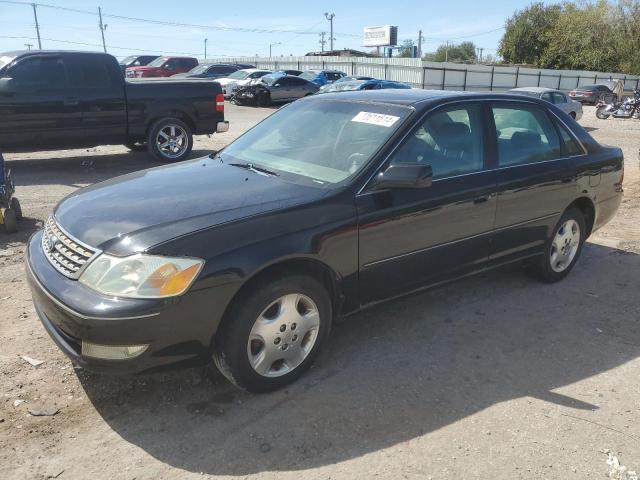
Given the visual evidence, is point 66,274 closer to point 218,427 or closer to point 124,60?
point 218,427

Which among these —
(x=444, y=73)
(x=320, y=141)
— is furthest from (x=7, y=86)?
(x=444, y=73)

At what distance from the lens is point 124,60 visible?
3422 centimetres

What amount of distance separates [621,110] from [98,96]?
2219 cm

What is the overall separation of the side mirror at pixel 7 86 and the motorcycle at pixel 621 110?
23033mm

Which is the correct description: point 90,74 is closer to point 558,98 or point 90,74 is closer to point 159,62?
point 558,98

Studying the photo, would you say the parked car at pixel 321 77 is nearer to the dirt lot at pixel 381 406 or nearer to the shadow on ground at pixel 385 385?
the shadow on ground at pixel 385 385

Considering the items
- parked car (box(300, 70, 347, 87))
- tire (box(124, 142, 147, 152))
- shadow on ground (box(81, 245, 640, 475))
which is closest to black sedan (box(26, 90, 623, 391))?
shadow on ground (box(81, 245, 640, 475))

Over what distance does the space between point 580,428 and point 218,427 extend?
1922 millimetres

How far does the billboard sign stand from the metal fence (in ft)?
76.6

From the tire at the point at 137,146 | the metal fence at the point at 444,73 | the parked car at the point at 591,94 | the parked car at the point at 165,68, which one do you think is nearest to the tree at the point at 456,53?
the metal fence at the point at 444,73

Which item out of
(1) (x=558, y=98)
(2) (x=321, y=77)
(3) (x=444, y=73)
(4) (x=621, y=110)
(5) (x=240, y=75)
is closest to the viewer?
(1) (x=558, y=98)

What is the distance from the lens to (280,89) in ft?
81.5

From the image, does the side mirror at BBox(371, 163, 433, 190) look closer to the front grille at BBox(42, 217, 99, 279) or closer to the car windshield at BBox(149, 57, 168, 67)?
the front grille at BBox(42, 217, 99, 279)

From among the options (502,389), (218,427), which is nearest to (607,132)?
(502,389)
